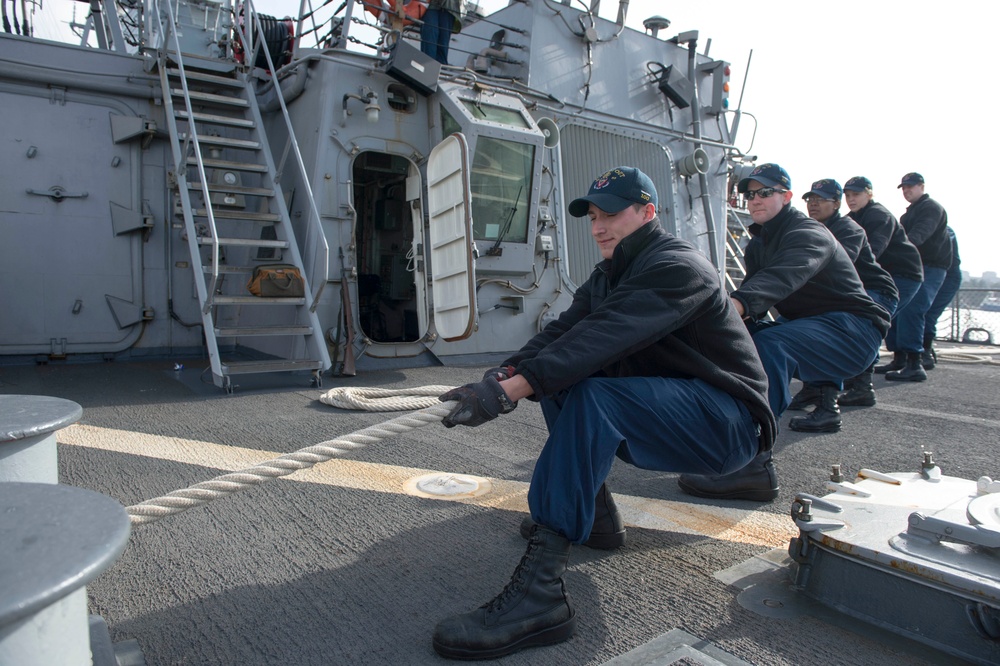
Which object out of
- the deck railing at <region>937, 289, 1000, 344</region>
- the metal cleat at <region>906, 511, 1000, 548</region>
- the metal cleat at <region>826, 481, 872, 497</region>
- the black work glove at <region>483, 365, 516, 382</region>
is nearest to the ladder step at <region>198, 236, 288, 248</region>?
the black work glove at <region>483, 365, 516, 382</region>

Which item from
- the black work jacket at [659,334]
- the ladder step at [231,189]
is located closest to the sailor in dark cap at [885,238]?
the black work jacket at [659,334]

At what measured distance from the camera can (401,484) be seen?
8.75ft

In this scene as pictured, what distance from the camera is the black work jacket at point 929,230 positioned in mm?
5941

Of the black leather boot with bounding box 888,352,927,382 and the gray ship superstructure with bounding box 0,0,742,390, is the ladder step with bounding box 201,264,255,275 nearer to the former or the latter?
the gray ship superstructure with bounding box 0,0,742,390

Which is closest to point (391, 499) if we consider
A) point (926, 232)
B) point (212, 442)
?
point (212, 442)

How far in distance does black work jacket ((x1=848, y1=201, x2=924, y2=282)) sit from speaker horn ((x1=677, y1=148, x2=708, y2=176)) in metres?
2.97

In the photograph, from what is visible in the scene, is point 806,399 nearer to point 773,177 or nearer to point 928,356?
point 773,177

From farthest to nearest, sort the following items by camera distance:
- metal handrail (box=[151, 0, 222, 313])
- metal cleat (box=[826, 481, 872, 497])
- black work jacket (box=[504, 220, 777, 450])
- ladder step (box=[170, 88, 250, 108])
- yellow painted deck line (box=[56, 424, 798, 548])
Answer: ladder step (box=[170, 88, 250, 108]), metal handrail (box=[151, 0, 222, 313]), yellow painted deck line (box=[56, 424, 798, 548]), metal cleat (box=[826, 481, 872, 497]), black work jacket (box=[504, 220, 777, 450])

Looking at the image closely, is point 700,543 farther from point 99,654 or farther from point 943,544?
point 99,654

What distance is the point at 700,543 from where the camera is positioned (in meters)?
2.13

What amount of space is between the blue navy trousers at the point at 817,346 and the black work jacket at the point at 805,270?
0.07 meters

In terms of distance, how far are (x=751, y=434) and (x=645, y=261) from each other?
61 centimetres

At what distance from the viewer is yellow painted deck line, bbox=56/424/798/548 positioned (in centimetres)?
226

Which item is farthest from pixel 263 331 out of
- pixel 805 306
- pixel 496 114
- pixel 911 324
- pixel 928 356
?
pixel 928 356
